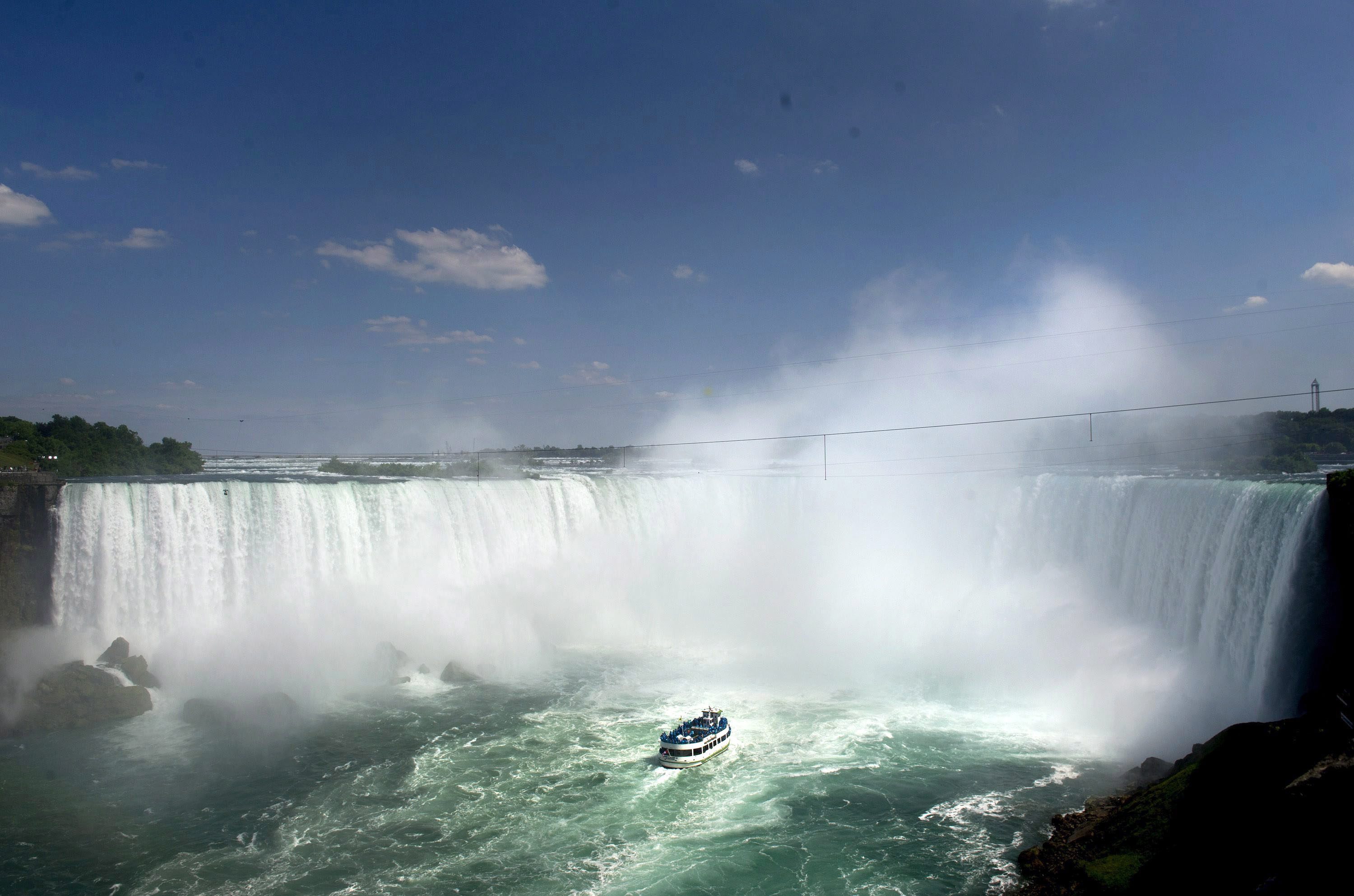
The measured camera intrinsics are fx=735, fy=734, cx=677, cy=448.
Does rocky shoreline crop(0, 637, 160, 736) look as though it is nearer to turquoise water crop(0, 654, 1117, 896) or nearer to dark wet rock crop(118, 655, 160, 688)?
dark wet rock crop(118, 655, 160, 688)

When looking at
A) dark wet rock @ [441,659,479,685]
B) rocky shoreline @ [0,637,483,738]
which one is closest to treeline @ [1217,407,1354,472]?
dark wet rock @ [441,659,479,685]

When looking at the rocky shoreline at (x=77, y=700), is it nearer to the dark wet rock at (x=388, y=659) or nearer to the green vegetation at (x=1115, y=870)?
the dark wet rock at (x=388, y=659)

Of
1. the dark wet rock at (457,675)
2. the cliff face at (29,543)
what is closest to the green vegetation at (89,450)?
the cliff face at (29,543)

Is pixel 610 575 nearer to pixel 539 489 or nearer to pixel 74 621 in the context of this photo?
pixel 539 489

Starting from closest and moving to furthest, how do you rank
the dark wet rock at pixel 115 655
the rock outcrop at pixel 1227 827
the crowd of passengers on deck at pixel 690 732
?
1. the rock outcrop at pixel 1227 827
2. the crowd of passengers on deck at pixel 690 732
3. the dark wet rock at pixel 115 655

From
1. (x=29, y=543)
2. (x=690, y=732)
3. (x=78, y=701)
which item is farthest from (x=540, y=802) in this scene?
(x=29, y=543)

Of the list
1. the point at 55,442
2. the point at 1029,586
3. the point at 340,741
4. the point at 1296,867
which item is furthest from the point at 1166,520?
the point at 55,442
